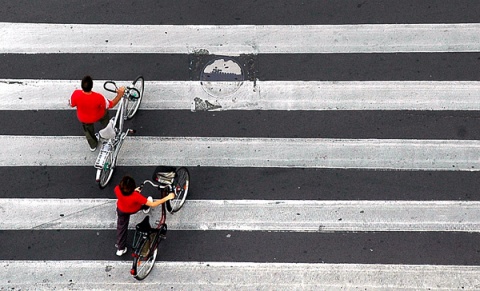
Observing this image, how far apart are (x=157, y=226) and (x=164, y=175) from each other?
1061 millimetres

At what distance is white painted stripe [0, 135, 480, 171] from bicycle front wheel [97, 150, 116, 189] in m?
0.32

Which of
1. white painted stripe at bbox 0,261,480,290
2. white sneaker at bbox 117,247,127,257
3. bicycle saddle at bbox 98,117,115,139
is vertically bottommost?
white painted stripe at bbox 0,261,480,290

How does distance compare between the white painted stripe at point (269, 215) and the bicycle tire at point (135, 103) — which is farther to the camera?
the bicycle tire at point (135, 103)

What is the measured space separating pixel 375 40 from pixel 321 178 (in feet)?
9.11

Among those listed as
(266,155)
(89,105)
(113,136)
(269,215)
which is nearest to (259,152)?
→ (266,155)

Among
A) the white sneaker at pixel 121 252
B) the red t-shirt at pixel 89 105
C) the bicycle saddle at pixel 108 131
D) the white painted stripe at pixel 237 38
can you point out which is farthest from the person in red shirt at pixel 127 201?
the white painted stripe at pixel 237 38

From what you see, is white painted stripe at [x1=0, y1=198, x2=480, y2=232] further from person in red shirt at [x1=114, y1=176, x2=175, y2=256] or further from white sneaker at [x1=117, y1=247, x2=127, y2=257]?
person in red shirt at [x1=114, y1=176, x2=175, y2=256]

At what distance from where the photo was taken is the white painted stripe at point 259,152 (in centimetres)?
784

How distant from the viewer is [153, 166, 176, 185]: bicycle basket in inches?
264

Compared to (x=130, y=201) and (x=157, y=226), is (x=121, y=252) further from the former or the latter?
(x=130, y=201)

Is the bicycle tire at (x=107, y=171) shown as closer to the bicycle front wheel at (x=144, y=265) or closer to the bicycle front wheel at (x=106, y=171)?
the bicycle front wheel at (x=106, y=171)

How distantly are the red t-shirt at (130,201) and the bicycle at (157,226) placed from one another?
0.36 metres

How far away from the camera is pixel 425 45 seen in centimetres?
858

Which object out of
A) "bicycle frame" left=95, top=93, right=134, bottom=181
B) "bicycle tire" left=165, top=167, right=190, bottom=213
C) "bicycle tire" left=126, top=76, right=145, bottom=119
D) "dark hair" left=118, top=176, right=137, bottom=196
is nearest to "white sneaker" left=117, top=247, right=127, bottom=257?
"bicycle tire" left=165, top=167, right=190, bottom=213
